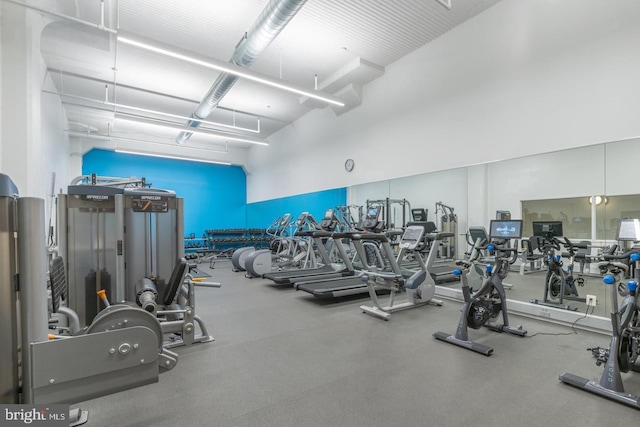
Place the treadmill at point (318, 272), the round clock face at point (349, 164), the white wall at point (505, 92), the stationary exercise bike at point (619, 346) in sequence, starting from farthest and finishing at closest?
the round clock face at point (349, 164)
the treadmill at point (318, 272)
the white wall at point (505, 92)
the stationary exercise bike at point (619, 346)

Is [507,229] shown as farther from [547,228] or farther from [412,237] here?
[412,237]

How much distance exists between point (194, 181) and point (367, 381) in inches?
460

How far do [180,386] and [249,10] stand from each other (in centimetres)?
537

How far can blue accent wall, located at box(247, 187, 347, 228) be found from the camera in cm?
855

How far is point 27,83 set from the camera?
4312mm

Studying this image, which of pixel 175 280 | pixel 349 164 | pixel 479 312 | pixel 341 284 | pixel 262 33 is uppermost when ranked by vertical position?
pixel 262 33

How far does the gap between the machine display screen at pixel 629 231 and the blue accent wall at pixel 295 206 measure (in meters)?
5.82

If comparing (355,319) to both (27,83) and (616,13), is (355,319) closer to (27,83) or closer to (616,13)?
(616,13)

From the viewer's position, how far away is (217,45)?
6086 mm

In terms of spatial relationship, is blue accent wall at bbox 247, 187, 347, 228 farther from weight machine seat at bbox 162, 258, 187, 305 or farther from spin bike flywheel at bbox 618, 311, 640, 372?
spin bike flywheel at bbox 618, 311, 640, 372

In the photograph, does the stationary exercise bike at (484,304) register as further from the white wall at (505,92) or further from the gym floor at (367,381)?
the white wall at (505,92)

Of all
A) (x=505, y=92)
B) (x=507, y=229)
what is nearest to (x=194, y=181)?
(x=505, y=92)

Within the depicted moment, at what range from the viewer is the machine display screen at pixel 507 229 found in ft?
12.5

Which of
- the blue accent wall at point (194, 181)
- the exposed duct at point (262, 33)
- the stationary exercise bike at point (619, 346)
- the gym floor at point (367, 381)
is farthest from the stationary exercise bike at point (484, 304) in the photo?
the blue accent wall at point (194, 181)
